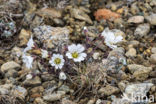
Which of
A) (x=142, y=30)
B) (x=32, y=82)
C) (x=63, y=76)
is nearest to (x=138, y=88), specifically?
(x=63, y=76)

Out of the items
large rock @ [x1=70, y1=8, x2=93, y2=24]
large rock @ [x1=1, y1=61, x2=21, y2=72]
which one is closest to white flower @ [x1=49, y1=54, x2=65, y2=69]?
large rock @ [x1=1, y1=61, x2=21, y2=72]

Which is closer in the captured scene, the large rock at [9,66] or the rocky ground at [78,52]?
the rocky ground at [78,52]

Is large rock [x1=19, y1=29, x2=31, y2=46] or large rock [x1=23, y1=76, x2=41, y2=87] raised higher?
large rock [x1=19, y1=29, x2=31, y2=46]

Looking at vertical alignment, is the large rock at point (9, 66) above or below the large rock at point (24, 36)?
below

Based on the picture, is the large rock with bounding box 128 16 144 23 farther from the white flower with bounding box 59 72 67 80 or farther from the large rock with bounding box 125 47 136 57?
the white flower with bounding box 59 72 67 80

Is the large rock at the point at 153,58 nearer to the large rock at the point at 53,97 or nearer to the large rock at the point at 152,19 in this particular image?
the large rock at the point at 152,19

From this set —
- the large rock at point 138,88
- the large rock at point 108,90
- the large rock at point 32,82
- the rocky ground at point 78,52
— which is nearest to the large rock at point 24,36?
the rocky ground at point 78,52


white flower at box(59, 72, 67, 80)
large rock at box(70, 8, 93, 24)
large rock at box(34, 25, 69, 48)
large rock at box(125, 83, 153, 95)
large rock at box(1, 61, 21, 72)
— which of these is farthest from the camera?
large rock at box(70, 8, 93, 24)
